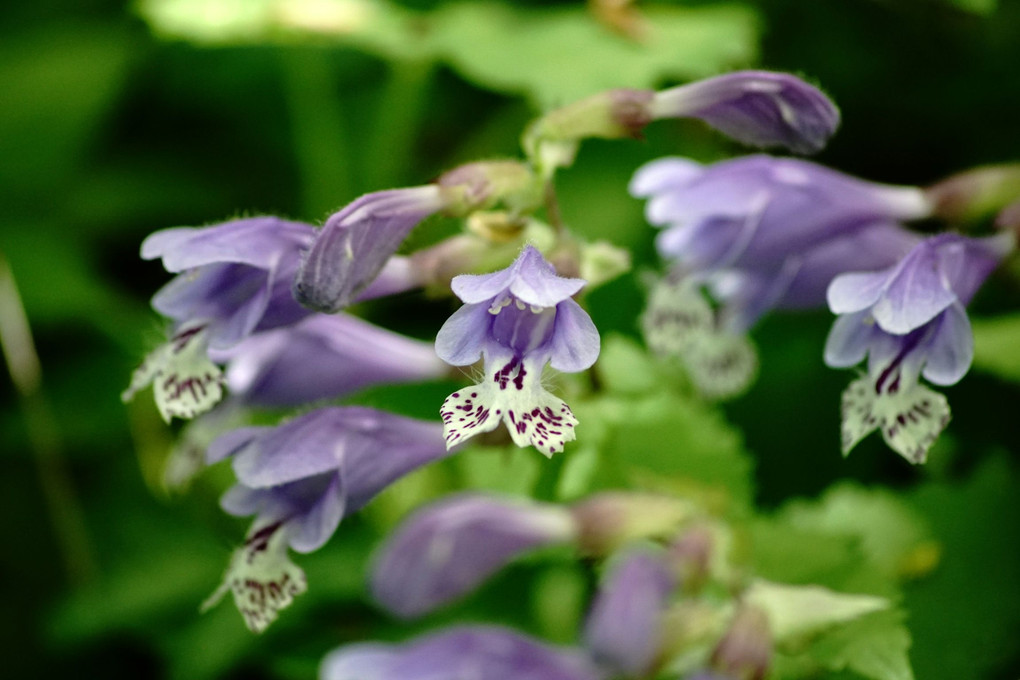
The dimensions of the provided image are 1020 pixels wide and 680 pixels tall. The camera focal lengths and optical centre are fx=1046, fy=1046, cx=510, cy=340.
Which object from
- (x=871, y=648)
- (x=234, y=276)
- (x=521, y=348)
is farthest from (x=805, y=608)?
(x=234, y=276)

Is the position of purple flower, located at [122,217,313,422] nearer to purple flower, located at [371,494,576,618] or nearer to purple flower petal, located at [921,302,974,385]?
purple flower, located at [371,494,576,618]

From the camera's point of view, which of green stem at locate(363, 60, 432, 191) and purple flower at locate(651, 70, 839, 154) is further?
green stem at locate(363, 60, 432, 191)

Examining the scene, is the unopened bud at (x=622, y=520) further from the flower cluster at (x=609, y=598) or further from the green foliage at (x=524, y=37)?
the green foliage at (x=524, y=37)

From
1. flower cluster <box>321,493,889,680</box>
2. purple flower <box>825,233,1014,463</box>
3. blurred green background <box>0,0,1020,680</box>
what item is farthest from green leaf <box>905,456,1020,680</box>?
purple flower <box>825,233,1014,463</box>

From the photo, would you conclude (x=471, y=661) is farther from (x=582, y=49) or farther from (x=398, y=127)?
(x=398, y=127)

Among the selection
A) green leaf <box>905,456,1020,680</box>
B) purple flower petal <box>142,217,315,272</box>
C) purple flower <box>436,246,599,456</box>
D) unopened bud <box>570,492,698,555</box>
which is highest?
purple flower petal <box>142,217,315,272</box>
